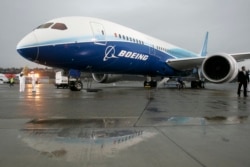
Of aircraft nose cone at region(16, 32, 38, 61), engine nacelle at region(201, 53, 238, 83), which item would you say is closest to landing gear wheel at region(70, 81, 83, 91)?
aircraft nose cone at region(16, 32, 38, 61)

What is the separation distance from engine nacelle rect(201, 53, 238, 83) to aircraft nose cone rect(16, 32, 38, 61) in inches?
425

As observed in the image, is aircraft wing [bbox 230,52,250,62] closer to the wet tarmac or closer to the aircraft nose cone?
the aircraft nose cone

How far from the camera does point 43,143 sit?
4.02 metres

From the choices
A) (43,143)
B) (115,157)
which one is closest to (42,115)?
(43,143)

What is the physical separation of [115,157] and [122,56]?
13270 mm

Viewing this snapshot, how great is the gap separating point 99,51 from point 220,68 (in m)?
9.10

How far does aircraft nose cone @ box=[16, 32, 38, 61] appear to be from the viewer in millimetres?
12703

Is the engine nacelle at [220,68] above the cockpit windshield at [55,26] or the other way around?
the other way around

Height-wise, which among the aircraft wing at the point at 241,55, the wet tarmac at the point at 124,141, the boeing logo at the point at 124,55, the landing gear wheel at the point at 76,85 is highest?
the aircraft wing at the point at 241,55

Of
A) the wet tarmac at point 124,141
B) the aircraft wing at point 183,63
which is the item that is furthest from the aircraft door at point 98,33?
the wet tarmac at point 124,141

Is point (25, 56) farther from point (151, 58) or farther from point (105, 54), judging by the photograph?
point (151, 58)

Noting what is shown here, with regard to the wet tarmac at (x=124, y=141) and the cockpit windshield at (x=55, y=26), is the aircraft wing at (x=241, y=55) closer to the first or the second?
the cockpit windshield at (x=55, y=26)

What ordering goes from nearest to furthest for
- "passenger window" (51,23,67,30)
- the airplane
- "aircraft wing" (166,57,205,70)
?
the airplane, "passenger window" (51,23,67,30), "aircraft wing" (166,57,205,70)

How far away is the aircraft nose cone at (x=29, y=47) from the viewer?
41.7 feet
